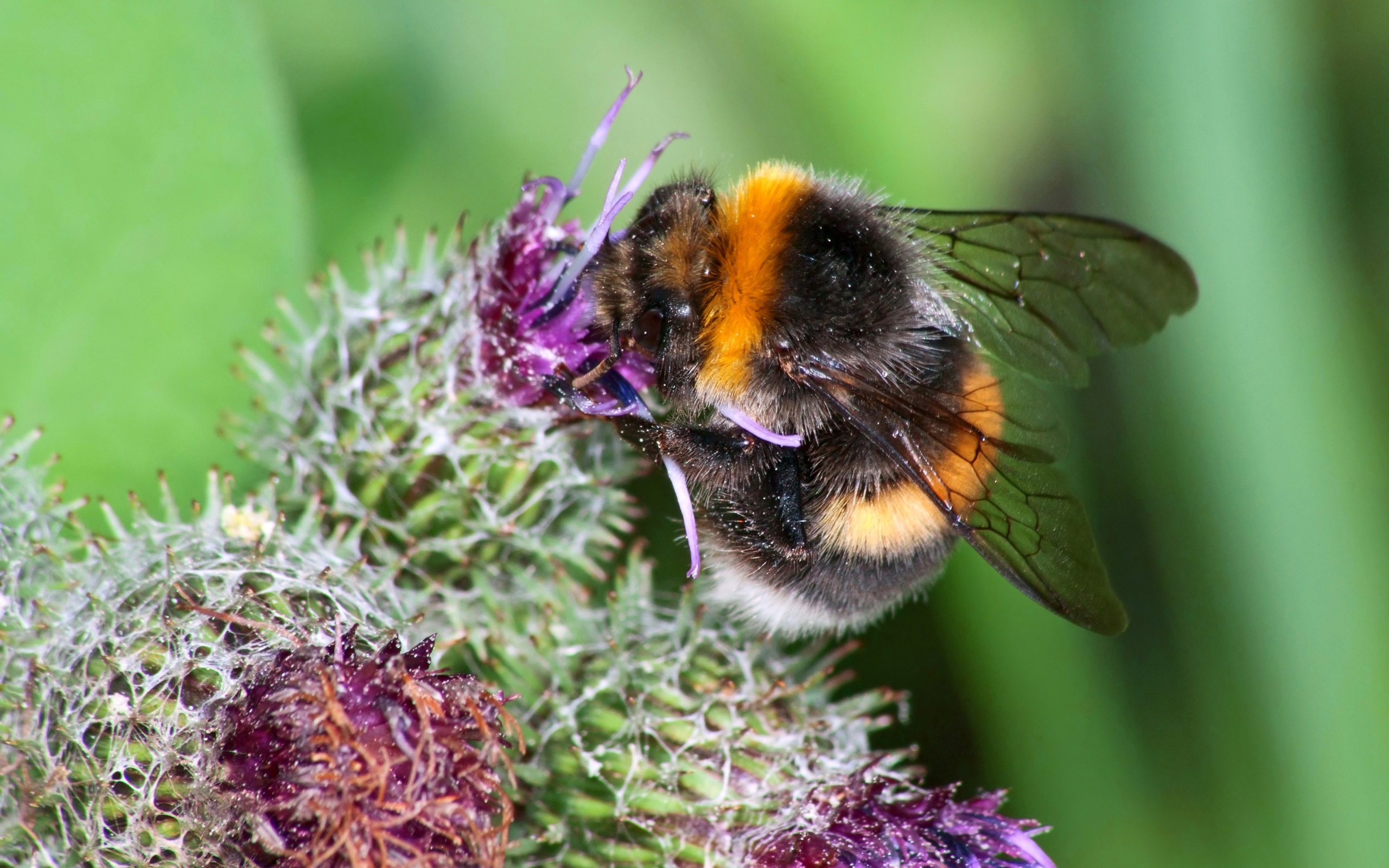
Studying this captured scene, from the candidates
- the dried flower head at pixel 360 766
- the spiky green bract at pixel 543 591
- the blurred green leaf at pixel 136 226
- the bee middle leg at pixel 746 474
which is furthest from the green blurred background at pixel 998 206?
the dried flower head at pixel 360 766

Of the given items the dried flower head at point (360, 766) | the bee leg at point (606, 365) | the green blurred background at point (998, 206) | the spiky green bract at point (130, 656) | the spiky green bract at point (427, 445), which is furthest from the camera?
the green blurred background at point (998, 206)

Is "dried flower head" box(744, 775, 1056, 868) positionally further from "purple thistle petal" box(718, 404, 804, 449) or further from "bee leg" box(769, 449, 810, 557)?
"purple thistle petal" box(718, 404, 804, 449)

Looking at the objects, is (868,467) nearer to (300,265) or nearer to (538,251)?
(538,251)

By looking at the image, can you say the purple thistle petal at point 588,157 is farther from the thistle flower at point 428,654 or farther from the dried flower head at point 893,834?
the dried flower head at point 893,834

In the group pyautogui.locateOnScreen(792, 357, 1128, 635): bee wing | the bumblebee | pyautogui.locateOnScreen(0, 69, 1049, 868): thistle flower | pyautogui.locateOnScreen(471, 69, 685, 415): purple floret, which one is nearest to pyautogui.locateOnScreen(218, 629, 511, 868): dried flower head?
pyautogui.locateOnScreen(0, 69, 1049, 868): thistle flower

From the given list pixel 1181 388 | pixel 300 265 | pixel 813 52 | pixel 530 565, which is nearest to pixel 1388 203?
pixel 1181 388

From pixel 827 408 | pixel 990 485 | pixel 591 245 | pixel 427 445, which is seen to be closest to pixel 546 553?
pixel 427 445
